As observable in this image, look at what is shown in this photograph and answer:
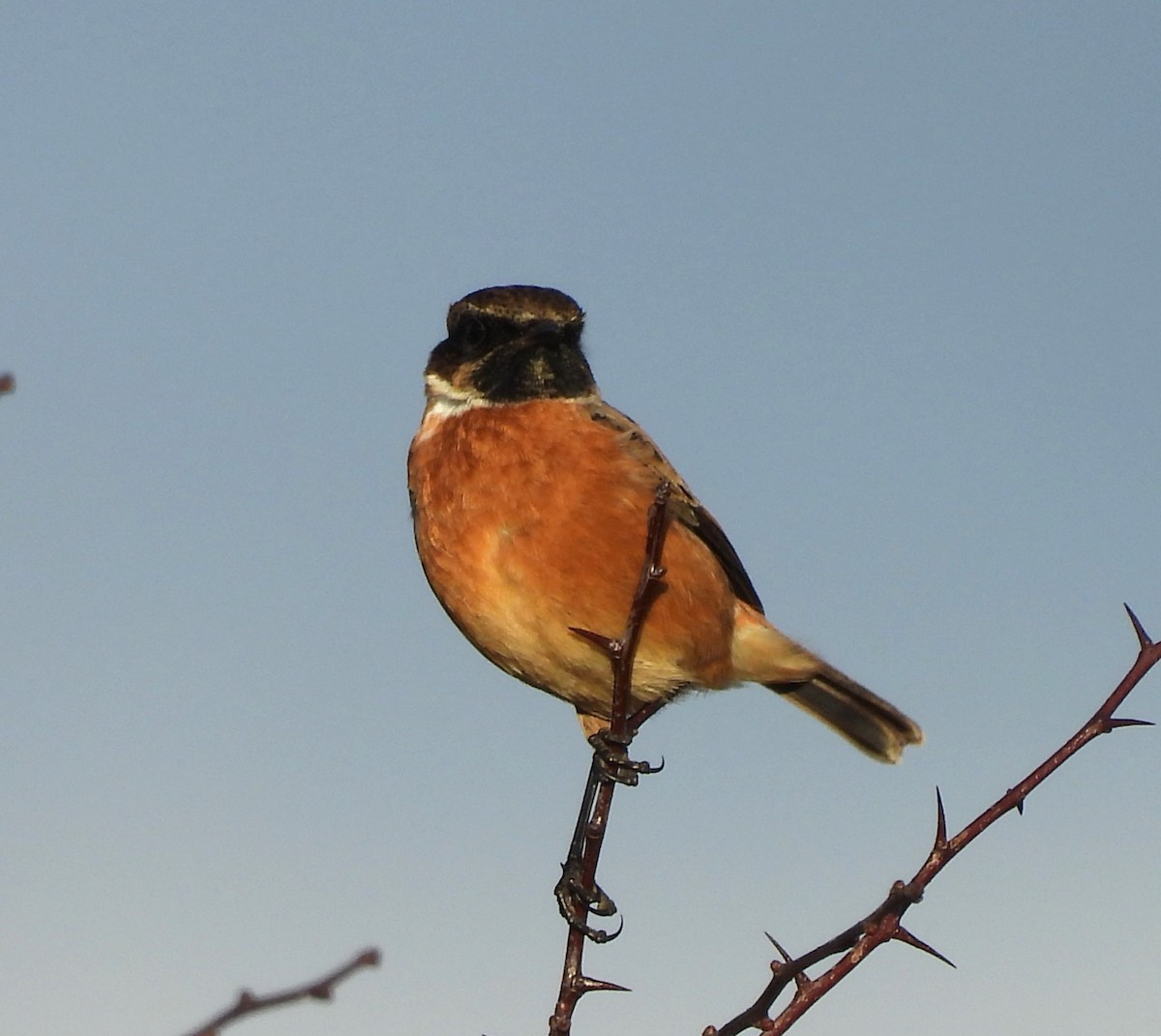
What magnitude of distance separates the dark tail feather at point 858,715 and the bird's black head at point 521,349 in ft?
7.37

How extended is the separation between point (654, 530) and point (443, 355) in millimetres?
3752

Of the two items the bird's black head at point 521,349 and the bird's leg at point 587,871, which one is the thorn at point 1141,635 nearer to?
the bird's leg at point 587,871

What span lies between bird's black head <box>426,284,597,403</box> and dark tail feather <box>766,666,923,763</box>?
2.25 meters

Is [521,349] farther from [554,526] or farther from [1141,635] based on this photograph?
[1141,635]

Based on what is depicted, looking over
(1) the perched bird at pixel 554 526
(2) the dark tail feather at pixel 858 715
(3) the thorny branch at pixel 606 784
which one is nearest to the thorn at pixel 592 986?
(3) the thorny branch at pixel 606 784

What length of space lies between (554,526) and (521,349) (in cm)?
123

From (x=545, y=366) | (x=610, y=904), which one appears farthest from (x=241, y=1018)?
(x=545, y=366)

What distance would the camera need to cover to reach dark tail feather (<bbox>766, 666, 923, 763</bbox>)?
28.1 feet

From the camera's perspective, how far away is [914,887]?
154 inches

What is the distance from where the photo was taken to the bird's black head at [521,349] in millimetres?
7332

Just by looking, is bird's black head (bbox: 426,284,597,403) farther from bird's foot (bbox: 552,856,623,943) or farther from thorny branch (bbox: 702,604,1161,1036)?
thorny branch (bbox: 702,604,1161,1036)

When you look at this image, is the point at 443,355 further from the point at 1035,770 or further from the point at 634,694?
the point at 1035,770

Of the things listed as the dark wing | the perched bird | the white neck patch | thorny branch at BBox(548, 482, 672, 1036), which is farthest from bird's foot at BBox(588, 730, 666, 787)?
the white neck patch

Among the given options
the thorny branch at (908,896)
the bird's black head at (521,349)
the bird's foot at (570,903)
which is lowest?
the bird's foot at (570,903)
